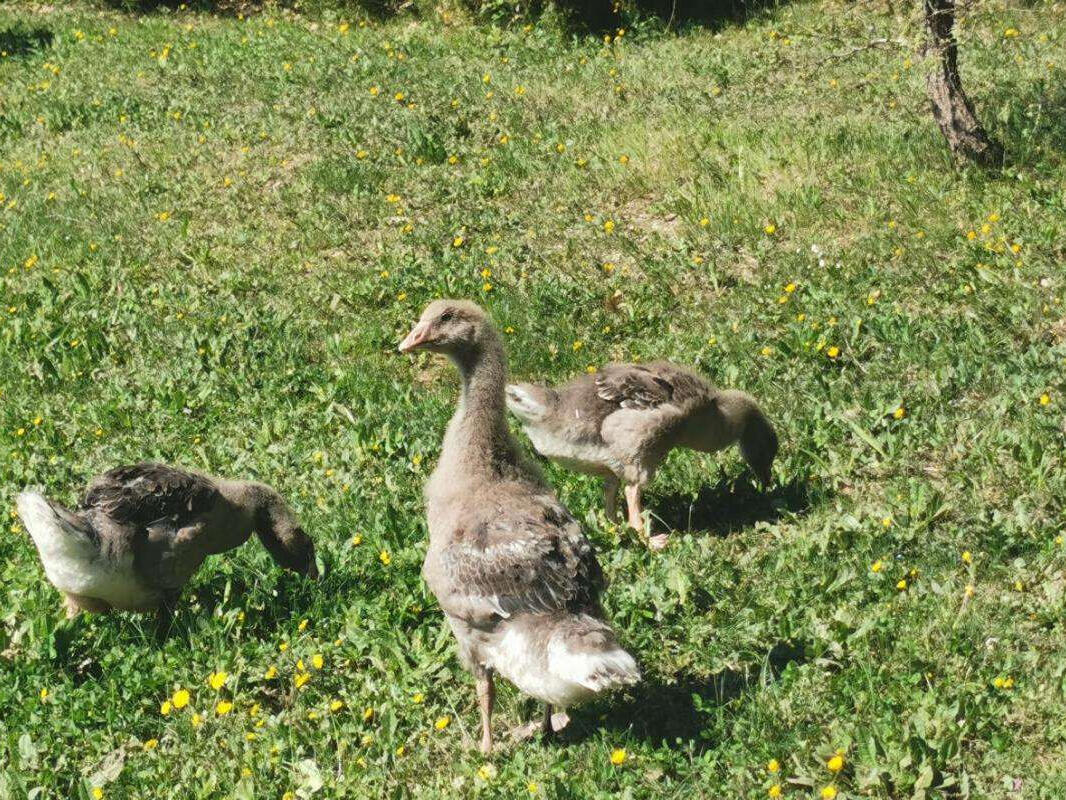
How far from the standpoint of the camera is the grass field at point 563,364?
6.04 metres

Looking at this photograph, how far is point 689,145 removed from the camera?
40.3ft

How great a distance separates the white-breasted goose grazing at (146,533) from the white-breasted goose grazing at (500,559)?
4.69 ft

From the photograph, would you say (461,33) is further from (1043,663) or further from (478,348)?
(1043,663)

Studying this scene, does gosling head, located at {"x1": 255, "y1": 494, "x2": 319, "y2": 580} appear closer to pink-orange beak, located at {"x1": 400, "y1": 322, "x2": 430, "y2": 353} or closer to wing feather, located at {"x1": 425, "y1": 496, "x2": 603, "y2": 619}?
wing feather, located at {"x1": 425, "y1": 496, "x2": 603, "y2": 619}

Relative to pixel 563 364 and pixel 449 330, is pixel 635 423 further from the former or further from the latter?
pixel 563 364

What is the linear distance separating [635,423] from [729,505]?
0.86m

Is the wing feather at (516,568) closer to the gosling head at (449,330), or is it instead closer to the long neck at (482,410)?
the long neck at (482,410)

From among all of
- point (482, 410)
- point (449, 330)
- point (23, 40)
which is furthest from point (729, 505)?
point (23, 40)

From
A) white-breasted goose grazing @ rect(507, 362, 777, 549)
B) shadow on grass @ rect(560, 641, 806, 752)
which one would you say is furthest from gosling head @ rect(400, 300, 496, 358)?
shadow on grass @ rect(560, 641, 806, 752)

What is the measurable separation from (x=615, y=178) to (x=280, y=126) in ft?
13.2

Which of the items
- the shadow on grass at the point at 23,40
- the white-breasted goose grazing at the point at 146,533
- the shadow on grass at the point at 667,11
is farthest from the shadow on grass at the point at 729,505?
the shadow on grass at the point at 23,40

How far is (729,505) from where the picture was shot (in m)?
7.98

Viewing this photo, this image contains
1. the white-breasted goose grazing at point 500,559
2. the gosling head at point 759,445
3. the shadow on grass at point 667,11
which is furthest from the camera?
the shadow on grass at point 667,11

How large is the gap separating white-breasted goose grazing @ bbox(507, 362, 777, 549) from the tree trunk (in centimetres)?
416
